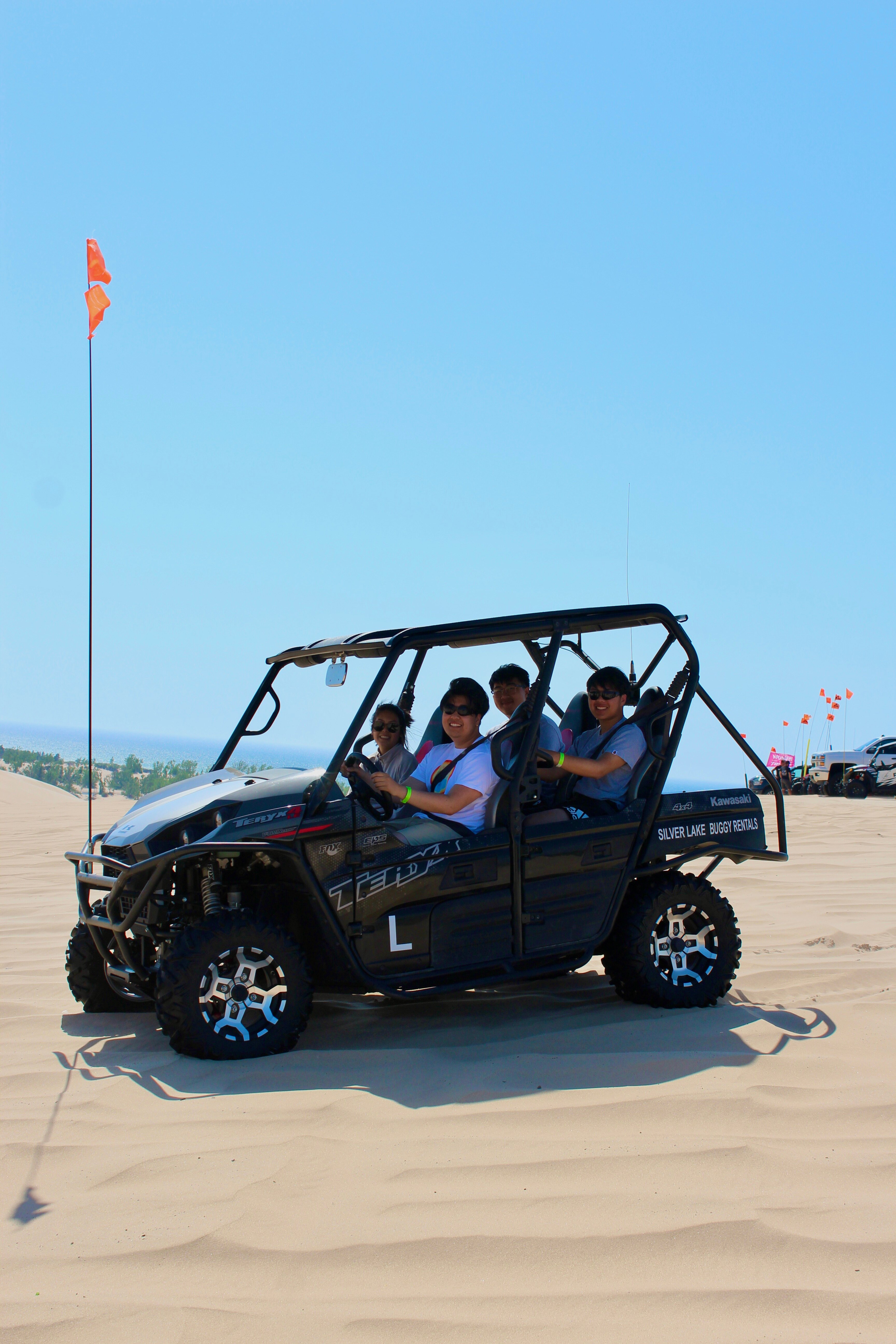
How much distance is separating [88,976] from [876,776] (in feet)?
73.6

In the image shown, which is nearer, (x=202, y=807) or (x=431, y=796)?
(x=202, y=807)

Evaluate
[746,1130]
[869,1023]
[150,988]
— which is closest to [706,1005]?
[869,1023]

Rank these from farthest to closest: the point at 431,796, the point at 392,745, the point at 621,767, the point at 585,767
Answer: the point at 392,745 → the point at 621,767 → the point at 585,767 → the point at 431,796

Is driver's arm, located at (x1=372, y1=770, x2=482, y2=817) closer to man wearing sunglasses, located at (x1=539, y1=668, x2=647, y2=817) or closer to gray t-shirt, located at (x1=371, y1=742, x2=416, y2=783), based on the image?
man wearing sunglasses, located at (x1=539, y1=668, x2=647, y2=817)

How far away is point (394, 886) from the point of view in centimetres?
475

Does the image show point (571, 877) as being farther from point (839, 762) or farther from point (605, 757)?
point (839, 762)

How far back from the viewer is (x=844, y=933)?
6.79 meters

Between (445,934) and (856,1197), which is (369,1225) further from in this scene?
(445,934)

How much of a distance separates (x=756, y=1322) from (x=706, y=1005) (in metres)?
2.83

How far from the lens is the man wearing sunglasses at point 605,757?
5324 mm

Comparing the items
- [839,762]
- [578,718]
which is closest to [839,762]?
[839,762]

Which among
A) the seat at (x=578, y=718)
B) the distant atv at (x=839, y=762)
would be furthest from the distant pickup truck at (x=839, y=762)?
the seat at (x=578, y=718)

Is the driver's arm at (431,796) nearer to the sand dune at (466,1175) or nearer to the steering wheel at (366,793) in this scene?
the steering wheel at (366,793)

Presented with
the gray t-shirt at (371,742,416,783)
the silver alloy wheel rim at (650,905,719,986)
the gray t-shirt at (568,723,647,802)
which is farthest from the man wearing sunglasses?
the gray t-shirt at (371,742,416,783)
